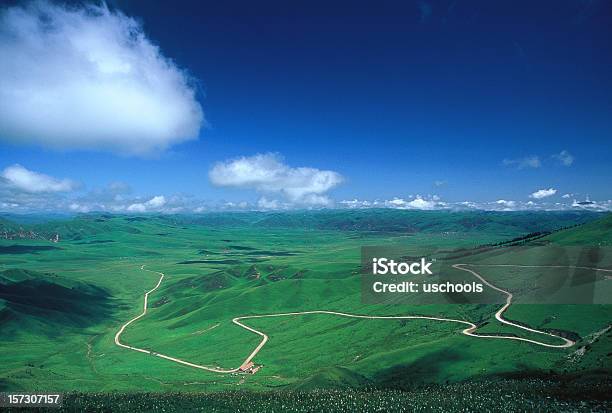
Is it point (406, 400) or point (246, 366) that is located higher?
point (406, 400)

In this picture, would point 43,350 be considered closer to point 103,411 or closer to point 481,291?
point 103,411

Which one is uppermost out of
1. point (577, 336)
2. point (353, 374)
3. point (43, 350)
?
point (577, 336)

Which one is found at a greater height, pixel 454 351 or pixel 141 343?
pixel 454 351

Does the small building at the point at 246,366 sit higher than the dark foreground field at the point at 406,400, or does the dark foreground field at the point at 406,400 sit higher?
the dark foreground field at the point at 406,400

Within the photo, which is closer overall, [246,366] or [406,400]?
[406,400]

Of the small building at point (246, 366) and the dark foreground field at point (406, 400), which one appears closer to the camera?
the dark foreground field at point (406, 400)

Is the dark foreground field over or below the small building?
over

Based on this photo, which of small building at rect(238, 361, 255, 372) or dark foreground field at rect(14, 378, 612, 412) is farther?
small building at rect(238, 361, 255, 372)

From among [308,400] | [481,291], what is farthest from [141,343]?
[481,291]
